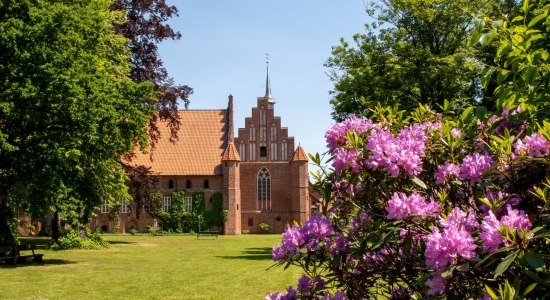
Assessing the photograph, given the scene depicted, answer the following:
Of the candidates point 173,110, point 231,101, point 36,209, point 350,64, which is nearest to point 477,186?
point 36,209

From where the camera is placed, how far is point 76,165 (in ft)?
65.3

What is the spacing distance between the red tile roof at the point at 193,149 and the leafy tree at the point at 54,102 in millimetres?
34202

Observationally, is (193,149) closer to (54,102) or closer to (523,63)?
(54,102)

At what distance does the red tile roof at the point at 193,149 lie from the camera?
180ft

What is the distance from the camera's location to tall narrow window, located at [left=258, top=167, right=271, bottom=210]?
55594 millimetres

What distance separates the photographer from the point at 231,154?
177ft

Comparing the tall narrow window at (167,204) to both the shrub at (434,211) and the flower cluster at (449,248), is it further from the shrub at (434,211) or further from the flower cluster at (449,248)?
the flower cluster at (449,248)

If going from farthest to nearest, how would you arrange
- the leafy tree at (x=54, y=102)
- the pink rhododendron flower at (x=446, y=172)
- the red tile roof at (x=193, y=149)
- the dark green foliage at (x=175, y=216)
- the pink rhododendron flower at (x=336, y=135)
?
the red tile roof at (x=193, y=149) < the dark green foliage at (x=175, y=216) < the leafy tree at (x=54, y=102) < the pink rhododendron flower at (x=336, y=135) < the pink rhododendron flower at (x=446, y=172)

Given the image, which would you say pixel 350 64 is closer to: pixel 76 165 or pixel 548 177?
pixel 76 165

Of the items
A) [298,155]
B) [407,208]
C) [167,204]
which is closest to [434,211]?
[407,208]

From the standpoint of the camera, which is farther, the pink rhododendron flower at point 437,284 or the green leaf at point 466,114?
the green leaf at point 466,114

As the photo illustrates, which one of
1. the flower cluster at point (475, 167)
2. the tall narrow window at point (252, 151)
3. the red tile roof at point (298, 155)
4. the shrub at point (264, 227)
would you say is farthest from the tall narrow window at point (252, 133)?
the flower cluster at point (475, 167)

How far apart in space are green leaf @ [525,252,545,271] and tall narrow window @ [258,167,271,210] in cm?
5353

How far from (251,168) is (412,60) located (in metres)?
32.6
